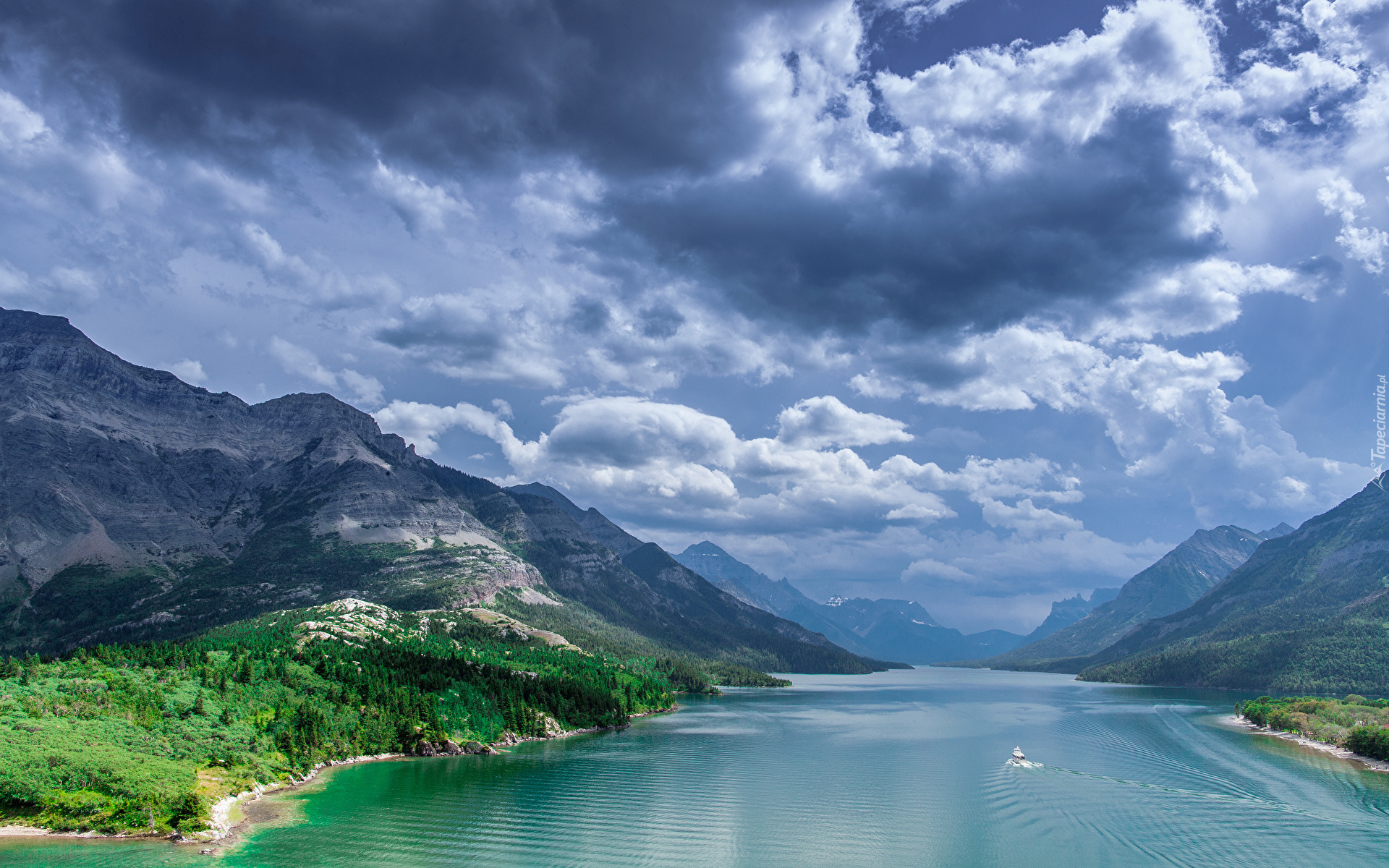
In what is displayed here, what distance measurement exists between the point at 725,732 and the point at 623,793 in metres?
69.5

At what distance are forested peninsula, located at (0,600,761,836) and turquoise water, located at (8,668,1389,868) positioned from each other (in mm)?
5828

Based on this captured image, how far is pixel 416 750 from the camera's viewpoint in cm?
12481

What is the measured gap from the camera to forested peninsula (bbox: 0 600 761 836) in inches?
2965

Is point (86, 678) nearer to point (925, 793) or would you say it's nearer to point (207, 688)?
point (207, 688)

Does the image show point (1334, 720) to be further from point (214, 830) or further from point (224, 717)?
point (224, 717)

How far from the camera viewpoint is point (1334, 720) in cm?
15812

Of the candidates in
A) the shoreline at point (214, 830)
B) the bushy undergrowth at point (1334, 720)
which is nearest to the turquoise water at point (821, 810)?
the shoreline at point (214, 830)

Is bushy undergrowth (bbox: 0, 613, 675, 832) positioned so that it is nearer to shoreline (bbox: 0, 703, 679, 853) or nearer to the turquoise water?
shoreline (bbox: 0, 703, 679, 853)

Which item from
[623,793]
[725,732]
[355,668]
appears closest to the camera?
[623,793]

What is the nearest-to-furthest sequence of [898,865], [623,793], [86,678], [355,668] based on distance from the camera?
[898,865]
[623,793]
[86,678]
[355,668]

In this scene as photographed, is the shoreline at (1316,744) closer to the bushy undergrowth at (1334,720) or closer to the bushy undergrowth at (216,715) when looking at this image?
the bushy undergrowth at (1334,720)

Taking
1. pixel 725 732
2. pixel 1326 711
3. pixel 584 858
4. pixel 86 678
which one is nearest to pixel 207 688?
pixel 86 678

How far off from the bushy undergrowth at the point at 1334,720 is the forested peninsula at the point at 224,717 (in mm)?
138866

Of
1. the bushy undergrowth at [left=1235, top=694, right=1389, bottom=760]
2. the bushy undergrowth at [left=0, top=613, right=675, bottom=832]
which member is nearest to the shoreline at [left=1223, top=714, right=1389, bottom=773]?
the bushy undergrowth at [left=1235, top=694, right=1389, bottom=760]
